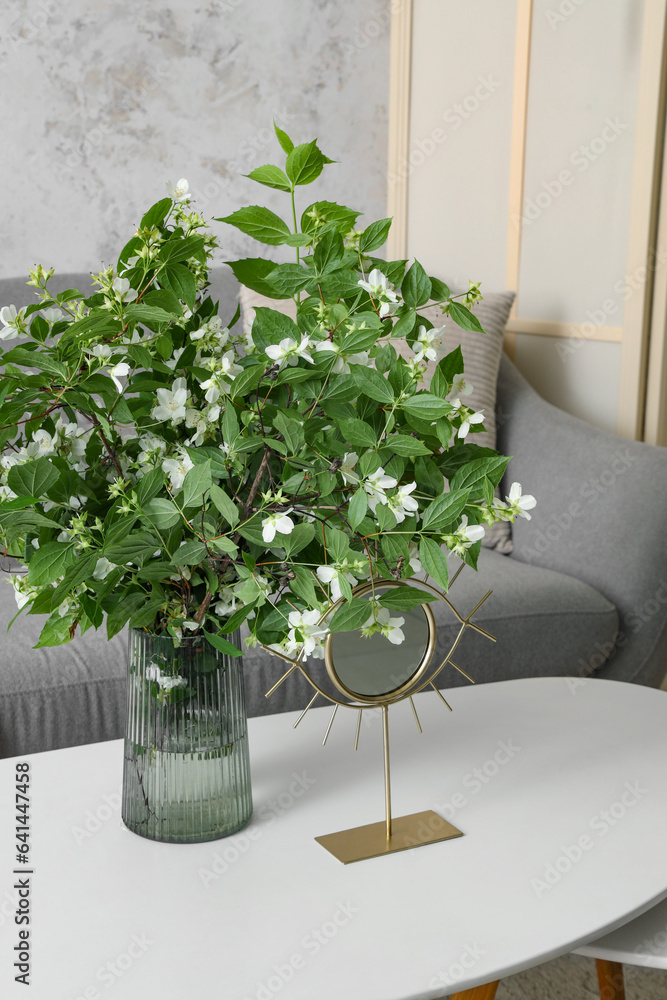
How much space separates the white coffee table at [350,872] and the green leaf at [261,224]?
472 mm

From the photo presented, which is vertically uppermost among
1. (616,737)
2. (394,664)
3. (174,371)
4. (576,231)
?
(576,231)

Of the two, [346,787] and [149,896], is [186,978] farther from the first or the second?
[346,787]

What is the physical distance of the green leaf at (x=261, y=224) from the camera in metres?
0.70

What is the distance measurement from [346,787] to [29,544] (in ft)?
1.19

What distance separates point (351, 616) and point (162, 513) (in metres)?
0.15

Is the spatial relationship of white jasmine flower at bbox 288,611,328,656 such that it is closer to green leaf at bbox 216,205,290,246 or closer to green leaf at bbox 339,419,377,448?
green leaf at bbox 339,419,377,448

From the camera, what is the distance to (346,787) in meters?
0.86

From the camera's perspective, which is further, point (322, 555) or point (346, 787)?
point (346, 787)

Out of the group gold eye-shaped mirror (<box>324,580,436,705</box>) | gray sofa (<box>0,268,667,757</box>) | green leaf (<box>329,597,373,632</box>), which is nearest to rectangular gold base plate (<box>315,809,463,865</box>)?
gold eye-shaped mirror (<box>324,580,436,705</box>)

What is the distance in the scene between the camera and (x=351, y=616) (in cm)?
66

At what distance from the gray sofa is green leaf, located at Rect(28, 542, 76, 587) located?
24.6 inches

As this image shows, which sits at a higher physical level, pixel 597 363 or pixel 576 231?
pixel 576 231

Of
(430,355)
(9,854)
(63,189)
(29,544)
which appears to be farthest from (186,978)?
(63,189)

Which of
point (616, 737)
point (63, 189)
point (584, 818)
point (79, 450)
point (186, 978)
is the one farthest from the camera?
point (63, 189)
